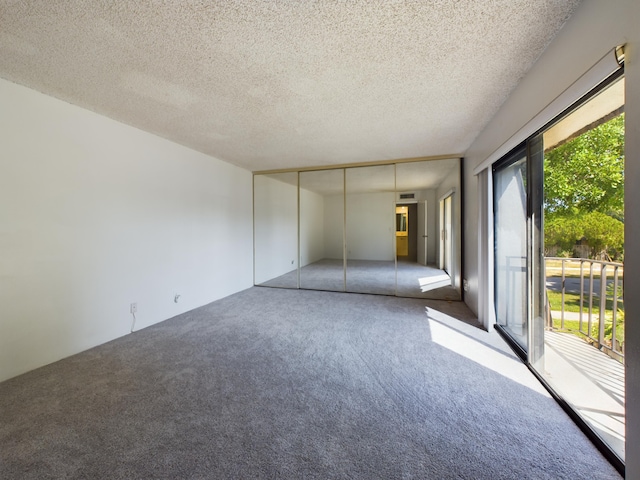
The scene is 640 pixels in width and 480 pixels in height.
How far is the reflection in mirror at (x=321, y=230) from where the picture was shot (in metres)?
5.99

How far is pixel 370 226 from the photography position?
6977mm

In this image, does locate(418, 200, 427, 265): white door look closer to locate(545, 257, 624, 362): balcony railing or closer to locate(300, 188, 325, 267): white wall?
locate(300, 188, 325, 267): white wall

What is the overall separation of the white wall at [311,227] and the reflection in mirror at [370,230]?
77 centimetres

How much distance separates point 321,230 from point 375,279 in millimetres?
2059

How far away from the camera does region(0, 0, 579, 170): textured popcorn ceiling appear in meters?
1.39

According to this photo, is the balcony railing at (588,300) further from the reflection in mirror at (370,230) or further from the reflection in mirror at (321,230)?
the reflection in mirror at (321,230)

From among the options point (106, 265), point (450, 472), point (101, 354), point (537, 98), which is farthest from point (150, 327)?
point (537, 98)

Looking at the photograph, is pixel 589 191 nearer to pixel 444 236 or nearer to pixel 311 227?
pixel 444 236

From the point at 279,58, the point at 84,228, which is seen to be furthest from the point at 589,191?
the point at 84,228

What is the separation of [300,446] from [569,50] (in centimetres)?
264

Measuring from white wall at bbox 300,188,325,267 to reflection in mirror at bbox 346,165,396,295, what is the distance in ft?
2.52

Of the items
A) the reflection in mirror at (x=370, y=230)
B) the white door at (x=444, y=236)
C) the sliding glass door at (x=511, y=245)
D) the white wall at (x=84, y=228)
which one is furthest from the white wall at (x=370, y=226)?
the white wall at (x=84, y=228)

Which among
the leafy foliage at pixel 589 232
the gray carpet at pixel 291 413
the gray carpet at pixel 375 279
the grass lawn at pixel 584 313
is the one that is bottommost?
the gray carpet at pixel 291 413

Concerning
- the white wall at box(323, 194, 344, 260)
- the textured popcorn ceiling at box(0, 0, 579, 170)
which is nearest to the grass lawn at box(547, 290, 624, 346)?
the textured popcorn ceiling at box(0, 0, 579, 170)
